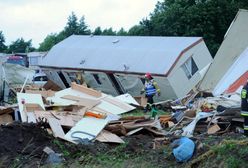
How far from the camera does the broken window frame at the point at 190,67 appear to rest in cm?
2364

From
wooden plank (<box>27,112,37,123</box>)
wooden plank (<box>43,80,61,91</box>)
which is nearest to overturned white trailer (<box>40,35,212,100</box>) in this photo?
wooden plank (<box>43,80,61,91</box>)

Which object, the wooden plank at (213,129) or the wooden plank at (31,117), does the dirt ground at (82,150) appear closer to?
the wooden plank at (213,129)

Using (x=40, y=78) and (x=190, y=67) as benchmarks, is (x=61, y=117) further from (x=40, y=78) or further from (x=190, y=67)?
(x=40, y=78)

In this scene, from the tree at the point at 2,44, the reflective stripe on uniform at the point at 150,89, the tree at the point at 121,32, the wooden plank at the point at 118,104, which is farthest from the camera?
the tree at the point at 2,44

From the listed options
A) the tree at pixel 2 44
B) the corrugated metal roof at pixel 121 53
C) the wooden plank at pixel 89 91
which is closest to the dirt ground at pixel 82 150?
the wooden plank at pixel 89 91

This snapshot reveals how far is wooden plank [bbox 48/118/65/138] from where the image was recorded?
37.0 ft

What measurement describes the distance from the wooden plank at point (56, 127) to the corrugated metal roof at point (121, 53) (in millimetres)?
10798

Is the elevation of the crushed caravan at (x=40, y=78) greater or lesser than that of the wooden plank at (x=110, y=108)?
lesser

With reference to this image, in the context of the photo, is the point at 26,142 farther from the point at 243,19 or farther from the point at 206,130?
the point at 243,19

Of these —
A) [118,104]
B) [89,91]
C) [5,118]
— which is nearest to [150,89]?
[118,104]

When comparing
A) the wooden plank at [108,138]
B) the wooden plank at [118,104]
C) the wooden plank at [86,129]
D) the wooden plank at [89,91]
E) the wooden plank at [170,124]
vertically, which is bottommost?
the wooden plank at [118,104]

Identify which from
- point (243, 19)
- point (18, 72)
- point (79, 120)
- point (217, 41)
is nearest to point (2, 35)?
point (217, 41)

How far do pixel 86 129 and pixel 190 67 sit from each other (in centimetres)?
1303

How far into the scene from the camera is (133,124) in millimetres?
12672
